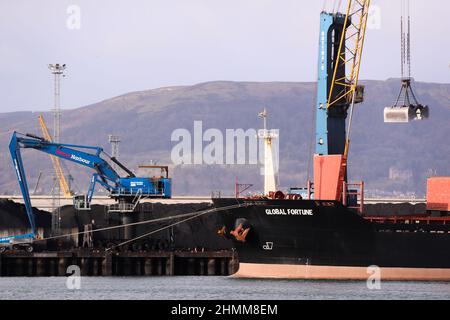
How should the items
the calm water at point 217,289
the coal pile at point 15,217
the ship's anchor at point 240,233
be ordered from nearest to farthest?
the calm water at point 217,289 < the ship's anchor at point 240,233 < the coal pile at point 15,217

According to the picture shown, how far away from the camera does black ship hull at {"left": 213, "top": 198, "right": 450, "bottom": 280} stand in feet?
230

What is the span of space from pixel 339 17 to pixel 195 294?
27.5 metres

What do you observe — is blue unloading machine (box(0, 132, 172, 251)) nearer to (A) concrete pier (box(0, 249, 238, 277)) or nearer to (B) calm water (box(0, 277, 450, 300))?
(A) concrete pier (box(0, 249, 238, 277))

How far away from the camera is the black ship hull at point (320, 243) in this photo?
230 ft

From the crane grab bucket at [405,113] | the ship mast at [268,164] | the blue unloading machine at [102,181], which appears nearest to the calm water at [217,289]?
the crane grab bucket at [405,113]

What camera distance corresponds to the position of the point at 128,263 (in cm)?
8050

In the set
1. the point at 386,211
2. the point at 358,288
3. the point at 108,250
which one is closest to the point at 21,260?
the point at 108,250

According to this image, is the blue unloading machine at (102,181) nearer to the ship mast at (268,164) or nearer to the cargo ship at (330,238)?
the ship mast at (268,164)

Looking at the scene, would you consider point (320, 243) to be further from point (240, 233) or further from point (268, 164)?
point (268, 164)

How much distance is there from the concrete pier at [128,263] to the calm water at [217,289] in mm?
6474

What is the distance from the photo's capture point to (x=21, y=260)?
81375mm

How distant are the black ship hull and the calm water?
5.67 feet

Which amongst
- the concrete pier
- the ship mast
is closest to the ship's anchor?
the concrete pier
